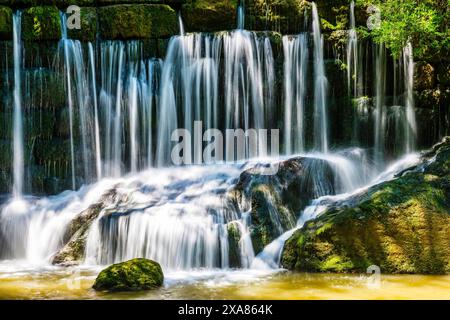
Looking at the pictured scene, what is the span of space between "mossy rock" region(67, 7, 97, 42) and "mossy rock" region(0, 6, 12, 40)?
1537 mm

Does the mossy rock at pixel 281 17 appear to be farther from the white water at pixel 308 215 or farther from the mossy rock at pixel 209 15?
the white water at pixel 308 215

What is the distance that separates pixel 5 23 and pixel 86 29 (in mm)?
2109

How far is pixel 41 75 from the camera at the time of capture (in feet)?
45.8

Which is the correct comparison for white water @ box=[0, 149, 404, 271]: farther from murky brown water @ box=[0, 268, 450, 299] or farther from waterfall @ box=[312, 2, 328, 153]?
waterfall @ box=[312, 2, 328, 153]

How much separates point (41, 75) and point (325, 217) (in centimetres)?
908

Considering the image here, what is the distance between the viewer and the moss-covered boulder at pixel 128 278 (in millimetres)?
6762

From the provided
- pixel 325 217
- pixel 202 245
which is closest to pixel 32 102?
pixel 202 245

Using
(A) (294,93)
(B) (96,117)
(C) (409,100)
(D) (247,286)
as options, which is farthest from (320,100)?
(D) (247,286)

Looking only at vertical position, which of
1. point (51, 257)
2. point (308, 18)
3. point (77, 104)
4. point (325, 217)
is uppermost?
point (308, 18)

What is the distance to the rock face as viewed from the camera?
7684mm

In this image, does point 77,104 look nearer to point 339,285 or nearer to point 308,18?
point 308,18

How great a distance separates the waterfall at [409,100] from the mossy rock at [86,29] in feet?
27.3

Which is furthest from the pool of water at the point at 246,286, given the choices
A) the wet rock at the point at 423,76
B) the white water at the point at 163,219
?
the wet rock at the point at 423,76

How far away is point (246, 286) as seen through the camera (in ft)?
23.1
